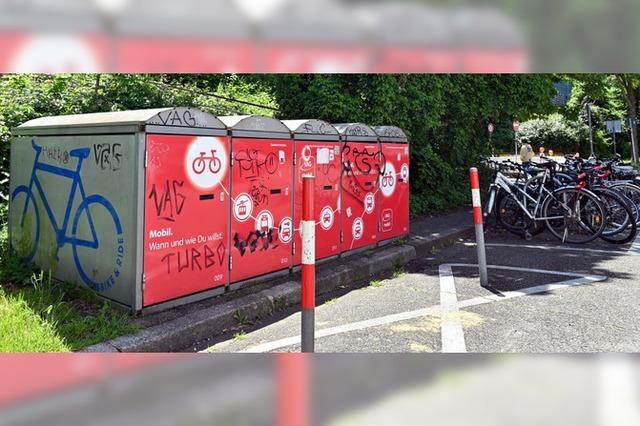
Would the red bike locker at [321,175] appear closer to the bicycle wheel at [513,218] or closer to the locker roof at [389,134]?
the locker roof at [389,134]

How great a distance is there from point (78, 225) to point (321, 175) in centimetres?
268

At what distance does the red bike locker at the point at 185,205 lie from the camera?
3945mm

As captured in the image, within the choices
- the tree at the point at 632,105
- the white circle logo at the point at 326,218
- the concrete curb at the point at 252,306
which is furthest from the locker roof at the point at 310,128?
the tree at the point at 632,105

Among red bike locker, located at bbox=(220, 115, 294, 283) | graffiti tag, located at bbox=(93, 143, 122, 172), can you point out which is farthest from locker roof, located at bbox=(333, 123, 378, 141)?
graffiti tag, located at bbox=(93, 143, 122, 172)

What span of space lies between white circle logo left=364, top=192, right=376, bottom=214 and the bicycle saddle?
3.51 metres

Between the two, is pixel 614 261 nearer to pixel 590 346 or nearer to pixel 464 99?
pixel 590 346

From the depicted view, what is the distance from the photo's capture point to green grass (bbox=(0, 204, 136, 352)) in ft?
10.7

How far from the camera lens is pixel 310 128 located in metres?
5.69

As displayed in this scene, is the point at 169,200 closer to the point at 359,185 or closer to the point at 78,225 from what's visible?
the point at 78,225

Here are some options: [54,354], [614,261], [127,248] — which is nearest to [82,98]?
[127,248]

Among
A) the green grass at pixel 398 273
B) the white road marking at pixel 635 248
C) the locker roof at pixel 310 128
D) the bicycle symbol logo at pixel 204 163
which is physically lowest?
the green grass at pixel 398 273

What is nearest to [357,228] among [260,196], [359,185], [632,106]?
[359,185]

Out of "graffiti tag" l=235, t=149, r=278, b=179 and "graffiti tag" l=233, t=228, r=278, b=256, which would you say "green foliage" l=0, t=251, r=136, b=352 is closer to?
"graffiti tag" l=233, t=228, r=278, b=256
